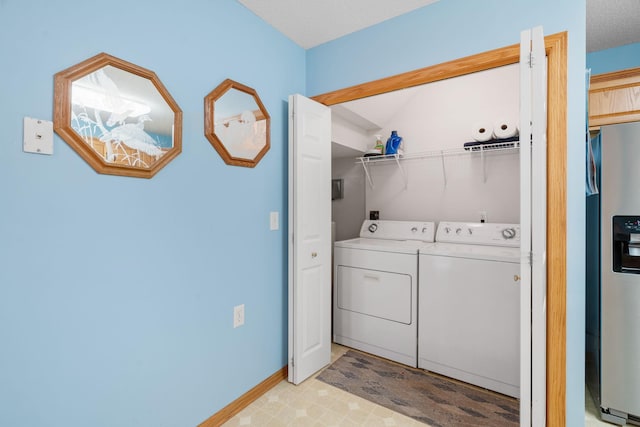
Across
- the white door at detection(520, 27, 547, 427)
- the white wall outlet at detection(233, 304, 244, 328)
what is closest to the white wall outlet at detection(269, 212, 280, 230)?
the white wall outlet at detection(233, 304, 244, 328)

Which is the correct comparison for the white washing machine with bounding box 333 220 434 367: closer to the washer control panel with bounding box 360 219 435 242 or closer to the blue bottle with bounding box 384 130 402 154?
the washer control panel with bounding box 360 219 435 242

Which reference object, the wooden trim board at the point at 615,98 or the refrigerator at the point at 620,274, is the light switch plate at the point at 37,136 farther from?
the wooden trim board at the point at 615,98

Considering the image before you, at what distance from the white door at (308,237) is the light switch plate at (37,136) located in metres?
1.24

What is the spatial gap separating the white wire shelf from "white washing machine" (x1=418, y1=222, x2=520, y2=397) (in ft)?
2.27

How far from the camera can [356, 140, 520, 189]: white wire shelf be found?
2.57 metres

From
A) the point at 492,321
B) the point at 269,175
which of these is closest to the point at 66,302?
the point at 269,175

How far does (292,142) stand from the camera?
206cm

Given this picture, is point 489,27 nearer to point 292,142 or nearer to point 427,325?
point 292,142

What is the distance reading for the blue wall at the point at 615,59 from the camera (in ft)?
7.89

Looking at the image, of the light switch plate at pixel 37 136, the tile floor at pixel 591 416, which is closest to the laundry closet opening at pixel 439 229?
the tile floor at pixel 591 416

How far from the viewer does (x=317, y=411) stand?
1821mm

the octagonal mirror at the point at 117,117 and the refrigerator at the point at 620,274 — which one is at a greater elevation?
→ the octagonal mirror at the point at 117,117

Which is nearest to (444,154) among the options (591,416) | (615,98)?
(615,98)

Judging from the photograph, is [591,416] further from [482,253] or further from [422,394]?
[482,253]
